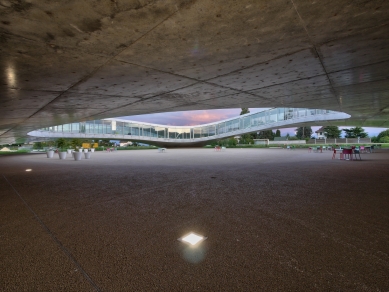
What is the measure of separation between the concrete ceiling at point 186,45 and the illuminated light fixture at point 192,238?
11.1ft

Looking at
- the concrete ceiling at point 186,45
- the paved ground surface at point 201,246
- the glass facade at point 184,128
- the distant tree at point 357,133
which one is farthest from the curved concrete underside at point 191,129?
the distant tree at point 357,133

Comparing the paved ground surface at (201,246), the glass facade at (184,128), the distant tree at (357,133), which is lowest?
the paved ground surface at (201,246)

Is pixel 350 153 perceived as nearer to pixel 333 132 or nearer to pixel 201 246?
pixel 201 246

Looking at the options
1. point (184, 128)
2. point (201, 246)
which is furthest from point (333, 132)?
point (201, 246)

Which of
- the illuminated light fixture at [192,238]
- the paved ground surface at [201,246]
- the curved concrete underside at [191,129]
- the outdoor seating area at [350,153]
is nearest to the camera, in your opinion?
the paved ground surface at [201,246]

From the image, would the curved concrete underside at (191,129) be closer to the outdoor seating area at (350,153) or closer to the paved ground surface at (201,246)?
the outdoor seating area at (350,153)

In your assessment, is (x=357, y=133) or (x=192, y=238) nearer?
(x=192, y=238)

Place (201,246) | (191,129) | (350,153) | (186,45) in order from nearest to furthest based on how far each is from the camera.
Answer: (201,246) < (186,45) < (350,153) < (191,129)

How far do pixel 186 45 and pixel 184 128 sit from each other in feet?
195

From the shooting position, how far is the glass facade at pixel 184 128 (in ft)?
123

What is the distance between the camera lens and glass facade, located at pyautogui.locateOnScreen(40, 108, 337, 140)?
37.6 metres

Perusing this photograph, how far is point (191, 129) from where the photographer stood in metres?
63.1

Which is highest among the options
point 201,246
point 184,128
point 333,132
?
point 184,128

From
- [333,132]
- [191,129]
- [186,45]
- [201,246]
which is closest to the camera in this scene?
[201,246]
